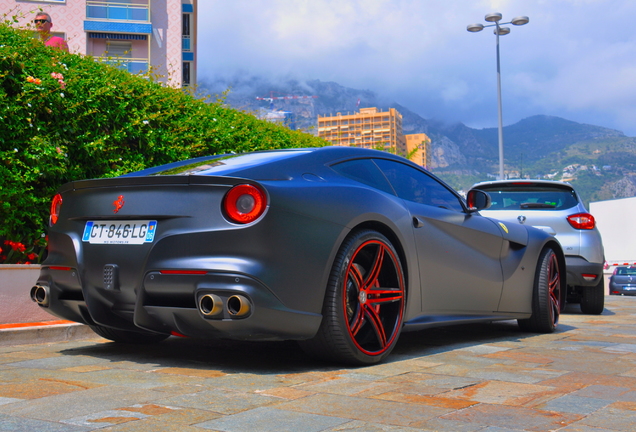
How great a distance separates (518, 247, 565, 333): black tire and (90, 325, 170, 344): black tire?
307 centimetres

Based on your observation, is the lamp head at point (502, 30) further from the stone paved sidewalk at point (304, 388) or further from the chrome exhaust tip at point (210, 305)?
the chrome exhaust tip at point (210, 305)

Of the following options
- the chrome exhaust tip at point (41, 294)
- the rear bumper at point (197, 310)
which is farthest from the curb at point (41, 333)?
the rear bumper at point (197, 310)

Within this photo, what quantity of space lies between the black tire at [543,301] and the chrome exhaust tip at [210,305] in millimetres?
3415

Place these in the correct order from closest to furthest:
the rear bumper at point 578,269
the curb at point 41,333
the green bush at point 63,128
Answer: the curb at point 41,333 < the green bush at point 63,128 < the rear bumper at point 578,269

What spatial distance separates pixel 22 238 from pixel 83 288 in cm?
259

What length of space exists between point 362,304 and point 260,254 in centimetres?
81

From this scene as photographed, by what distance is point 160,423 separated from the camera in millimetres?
2490

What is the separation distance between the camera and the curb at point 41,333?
15.5 feet

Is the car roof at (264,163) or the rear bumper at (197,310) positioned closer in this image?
the rear bumper at (197,310)

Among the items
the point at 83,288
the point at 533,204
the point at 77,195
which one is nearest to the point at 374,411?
the point at 83,288

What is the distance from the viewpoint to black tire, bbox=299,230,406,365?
3.61m

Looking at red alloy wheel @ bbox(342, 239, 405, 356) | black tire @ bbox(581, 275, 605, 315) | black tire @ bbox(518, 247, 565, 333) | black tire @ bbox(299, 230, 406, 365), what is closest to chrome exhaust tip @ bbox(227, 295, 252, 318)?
black tire @ bbox(299, 230, 406, 365)

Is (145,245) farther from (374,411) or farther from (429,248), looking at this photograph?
(429,248)

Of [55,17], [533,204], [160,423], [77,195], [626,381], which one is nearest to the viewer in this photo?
[160,423]
